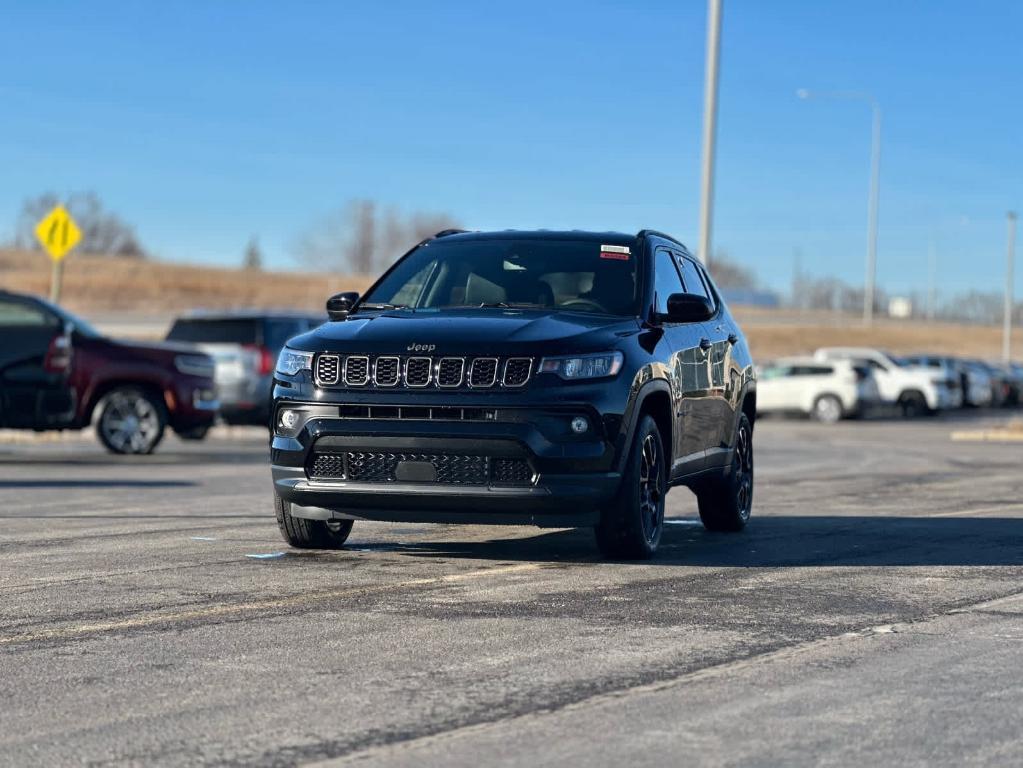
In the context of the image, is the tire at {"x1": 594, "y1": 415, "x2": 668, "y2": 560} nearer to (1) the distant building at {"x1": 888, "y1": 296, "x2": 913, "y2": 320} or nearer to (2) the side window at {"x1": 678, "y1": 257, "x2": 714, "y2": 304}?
(2) the side window at {"x1": 678, "y1": 257, "x2": 714, "y2": 304}

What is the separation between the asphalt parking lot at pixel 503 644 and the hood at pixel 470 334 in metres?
1.15

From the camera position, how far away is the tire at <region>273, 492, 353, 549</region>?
9.33m

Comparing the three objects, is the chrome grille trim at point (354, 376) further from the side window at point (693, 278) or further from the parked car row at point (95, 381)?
the parked car row at point (95, 381)

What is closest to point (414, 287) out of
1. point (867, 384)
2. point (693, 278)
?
point (693, 278)

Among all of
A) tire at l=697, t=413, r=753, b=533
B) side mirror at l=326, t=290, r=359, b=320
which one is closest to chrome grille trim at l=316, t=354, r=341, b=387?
side mirror at l=326, t=290, r=359, b=320

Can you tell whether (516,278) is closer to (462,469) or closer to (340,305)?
(340,305)

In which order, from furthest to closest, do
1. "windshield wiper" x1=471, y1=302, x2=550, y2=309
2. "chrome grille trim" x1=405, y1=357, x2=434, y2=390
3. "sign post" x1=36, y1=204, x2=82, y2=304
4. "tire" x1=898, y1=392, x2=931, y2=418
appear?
"tire" x1=898, y1=392, x2=931, y2=418, "sign post" x1=36, y1=204, x2=82, y2=304, "windshield wiper" x1=471, y1=302, x2=550, y2=309, "chrome grille trim" x1=405, y1=357, x2=434, y2=390

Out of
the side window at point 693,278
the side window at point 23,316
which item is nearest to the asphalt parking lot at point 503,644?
the side window at point 693,278

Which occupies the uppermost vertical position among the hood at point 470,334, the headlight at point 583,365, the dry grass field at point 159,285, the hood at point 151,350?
the dry grass field at point 159,285

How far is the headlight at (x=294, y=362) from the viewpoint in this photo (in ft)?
29.1

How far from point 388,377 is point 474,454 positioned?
24.1 inches

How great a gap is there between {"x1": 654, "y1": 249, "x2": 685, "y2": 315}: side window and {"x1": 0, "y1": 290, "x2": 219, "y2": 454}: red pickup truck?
999 cm

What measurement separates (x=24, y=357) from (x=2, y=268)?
10532 cm

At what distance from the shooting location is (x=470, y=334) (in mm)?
8680
